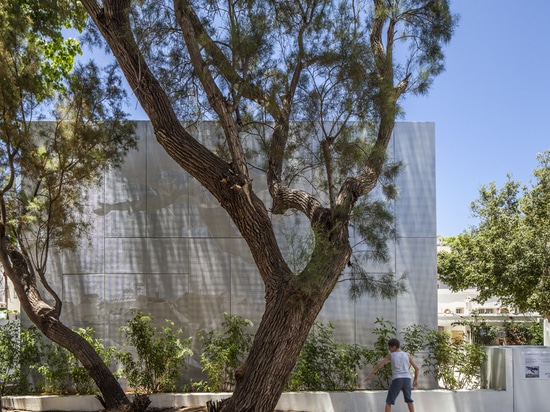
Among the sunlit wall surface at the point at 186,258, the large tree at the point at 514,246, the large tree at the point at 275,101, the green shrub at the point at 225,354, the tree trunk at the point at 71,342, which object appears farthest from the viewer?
the large tree at the point at 514,246

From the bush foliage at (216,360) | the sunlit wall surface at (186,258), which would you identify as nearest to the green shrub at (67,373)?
the bush foliage at (216,360)

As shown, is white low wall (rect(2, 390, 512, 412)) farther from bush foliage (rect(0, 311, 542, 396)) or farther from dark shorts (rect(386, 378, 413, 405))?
dark shorts (rect(386, 378, 413, 405))

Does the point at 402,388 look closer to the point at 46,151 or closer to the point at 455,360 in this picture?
the point at 455,360

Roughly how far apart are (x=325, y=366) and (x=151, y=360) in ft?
9.51

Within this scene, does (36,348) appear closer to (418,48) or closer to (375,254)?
(375,254)

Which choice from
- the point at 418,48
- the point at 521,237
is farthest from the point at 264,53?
the point at 521,237

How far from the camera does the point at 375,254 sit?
8.50 meters

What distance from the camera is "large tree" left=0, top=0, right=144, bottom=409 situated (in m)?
8.75

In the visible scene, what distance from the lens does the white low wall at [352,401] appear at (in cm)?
918

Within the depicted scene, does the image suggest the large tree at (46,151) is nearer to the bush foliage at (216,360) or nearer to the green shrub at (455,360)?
the bush foliage at (216,360)

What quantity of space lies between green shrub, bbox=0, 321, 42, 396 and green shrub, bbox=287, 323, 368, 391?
14.6ft

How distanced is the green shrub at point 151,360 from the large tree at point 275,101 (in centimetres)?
314

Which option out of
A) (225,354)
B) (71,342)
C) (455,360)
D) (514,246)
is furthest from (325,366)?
(514,246)

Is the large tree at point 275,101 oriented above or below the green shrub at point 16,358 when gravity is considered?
above
